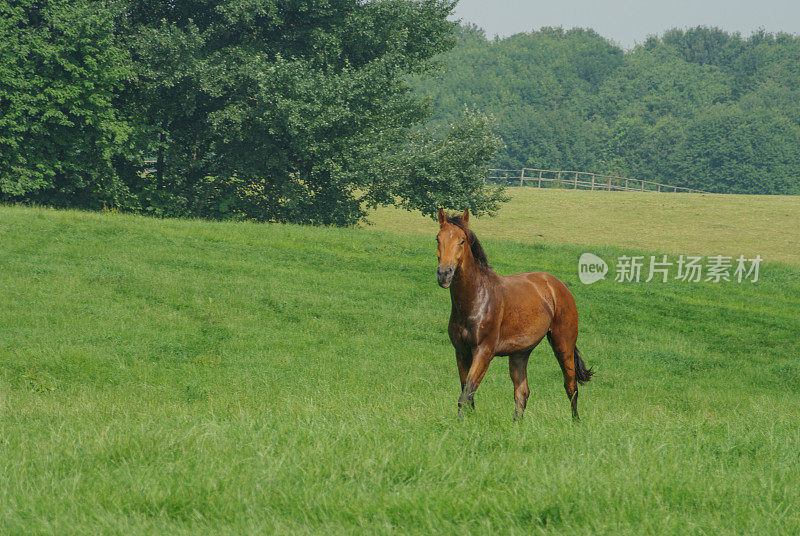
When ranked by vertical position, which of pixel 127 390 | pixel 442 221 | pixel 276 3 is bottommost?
pixel 127 390

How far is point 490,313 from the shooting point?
353 inches

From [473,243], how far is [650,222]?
50937 millimetres

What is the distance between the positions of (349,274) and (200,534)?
2277 centimetres

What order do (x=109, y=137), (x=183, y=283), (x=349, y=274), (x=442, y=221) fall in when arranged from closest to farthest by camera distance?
(x=442, y=221)
(x=183, y=283)
(x=349, y=274)
(x=109, y=137)

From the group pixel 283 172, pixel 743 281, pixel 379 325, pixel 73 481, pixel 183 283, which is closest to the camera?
pixel 73 481

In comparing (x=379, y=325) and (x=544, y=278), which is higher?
(x=544, y=278)

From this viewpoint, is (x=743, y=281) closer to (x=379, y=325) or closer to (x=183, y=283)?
(x=379, y=325)

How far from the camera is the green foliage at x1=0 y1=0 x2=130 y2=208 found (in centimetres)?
3619

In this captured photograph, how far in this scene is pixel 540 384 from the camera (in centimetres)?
1630

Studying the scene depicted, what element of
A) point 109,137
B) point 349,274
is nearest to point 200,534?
point 349,274

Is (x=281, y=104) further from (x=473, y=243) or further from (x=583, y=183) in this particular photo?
(x=583, y=183)

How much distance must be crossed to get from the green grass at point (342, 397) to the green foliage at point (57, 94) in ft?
22.5

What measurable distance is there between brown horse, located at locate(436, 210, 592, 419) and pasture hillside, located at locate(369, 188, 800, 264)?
33638mm

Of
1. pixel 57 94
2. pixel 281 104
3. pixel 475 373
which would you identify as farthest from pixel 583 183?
pixel 475 373
